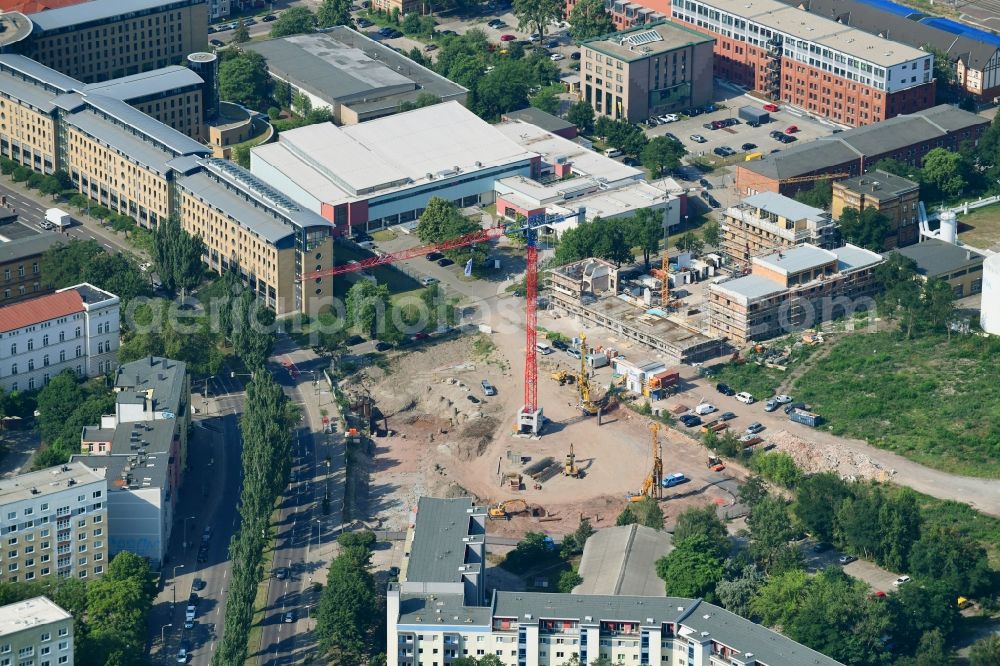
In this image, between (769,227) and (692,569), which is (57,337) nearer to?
(692,569)

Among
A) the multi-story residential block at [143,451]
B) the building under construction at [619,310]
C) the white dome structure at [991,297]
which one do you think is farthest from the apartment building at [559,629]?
the white dome structure at [991,297]

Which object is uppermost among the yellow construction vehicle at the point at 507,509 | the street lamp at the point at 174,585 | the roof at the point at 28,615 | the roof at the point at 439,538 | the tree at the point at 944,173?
the tree at the point at 944,173

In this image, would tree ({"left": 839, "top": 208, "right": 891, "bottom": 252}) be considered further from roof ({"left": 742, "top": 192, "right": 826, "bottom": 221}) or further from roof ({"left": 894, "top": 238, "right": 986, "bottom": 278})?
roof ({"left": 742, "top": 192, "right": 826, "bottom": 221})

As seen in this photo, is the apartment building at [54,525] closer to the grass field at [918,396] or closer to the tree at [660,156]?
the grass field at [918,396]

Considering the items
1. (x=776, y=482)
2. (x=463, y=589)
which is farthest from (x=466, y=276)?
(x=463, y=589)

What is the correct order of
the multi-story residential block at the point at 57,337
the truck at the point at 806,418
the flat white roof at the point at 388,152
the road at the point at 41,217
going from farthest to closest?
1. the flat white roof at the point at 388,152
2. the road at the point at 41,217
3. the multi-story residential block at the point at 57,337
4. the truck at the point at 806,418
